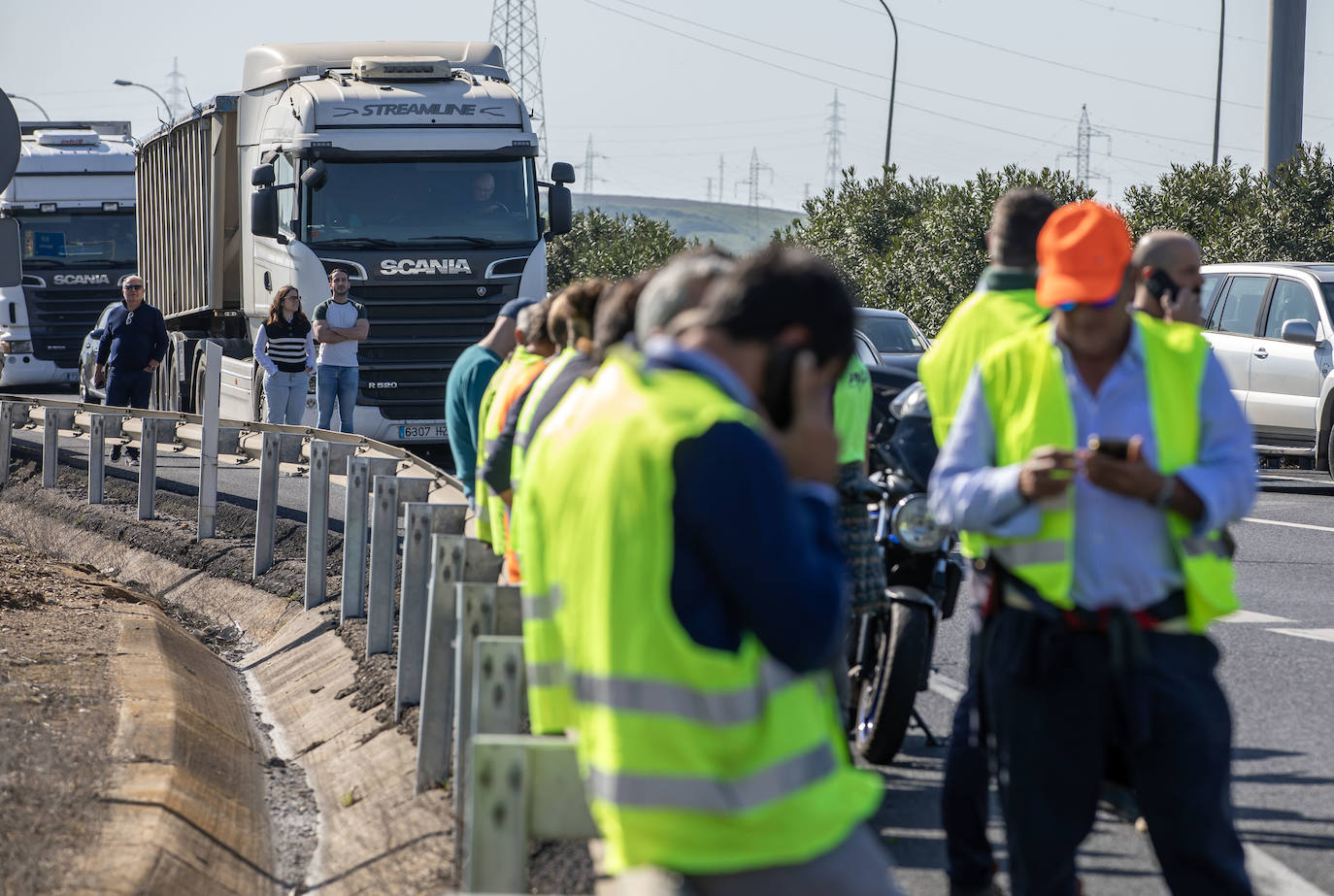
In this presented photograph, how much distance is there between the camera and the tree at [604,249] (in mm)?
57812

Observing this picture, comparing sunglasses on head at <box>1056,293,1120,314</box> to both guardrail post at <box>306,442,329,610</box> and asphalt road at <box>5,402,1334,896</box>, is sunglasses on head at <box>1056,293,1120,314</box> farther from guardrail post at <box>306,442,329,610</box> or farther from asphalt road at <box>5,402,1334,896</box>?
guardrail post at <box>306,442,329,610</box>

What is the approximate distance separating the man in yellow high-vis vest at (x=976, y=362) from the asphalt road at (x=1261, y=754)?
31.5 inches

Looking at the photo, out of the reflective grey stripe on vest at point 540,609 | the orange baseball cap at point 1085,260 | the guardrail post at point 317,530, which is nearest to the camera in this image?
the reflective grey stripe on vest at point 540,609

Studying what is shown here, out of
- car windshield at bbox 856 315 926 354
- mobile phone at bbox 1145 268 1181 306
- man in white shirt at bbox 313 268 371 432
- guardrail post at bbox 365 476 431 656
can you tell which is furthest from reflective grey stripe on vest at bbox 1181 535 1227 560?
car windshield at bbox 856 315 926 354

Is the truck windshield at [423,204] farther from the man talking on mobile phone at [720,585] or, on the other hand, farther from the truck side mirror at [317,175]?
the man talking on mobile phone at [720,585]

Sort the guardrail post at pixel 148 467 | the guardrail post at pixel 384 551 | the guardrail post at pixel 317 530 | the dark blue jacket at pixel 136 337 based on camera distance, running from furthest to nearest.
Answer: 1. the dark blue jacket at pixel 136 337
2. the guardrail post at pixel 148 467
3. the guardrail post at pixel 317 530
4. the guardrail post at pixel 384 551

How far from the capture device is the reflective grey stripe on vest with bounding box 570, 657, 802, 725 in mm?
2512

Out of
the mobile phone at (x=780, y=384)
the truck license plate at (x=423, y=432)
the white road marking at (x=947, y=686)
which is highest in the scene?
the mobile phone at (x=780, y=384)

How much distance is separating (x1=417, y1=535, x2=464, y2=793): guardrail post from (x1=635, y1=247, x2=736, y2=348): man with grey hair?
13.2 feet

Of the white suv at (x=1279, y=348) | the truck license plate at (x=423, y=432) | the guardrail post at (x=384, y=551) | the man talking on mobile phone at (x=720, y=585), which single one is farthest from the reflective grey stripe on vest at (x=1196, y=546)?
the truck license plate at (x=423, y=432)

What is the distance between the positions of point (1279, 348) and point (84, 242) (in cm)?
2181

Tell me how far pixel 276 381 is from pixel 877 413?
6.61 m

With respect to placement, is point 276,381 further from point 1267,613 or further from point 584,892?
point 584,892

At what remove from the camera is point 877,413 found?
47.5 ft
